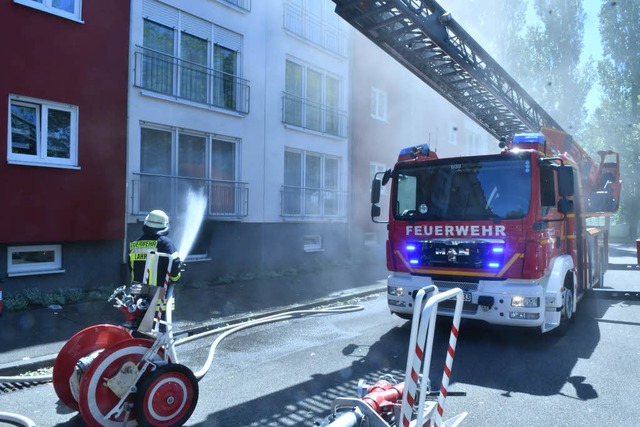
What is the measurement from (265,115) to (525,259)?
9.03 m

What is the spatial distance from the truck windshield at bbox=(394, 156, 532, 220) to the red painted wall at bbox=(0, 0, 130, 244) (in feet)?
19.4

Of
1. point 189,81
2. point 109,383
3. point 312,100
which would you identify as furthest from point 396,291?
point 312,100

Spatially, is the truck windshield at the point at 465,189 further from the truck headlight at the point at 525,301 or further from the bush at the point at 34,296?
the bush at the point at 34,296

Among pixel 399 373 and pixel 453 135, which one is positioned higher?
pixel 453 135

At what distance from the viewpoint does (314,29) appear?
49.3ft

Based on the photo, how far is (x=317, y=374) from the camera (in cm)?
510

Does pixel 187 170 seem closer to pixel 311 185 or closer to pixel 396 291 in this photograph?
pixel 311 185

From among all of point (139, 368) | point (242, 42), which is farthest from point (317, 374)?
point (242, 42)

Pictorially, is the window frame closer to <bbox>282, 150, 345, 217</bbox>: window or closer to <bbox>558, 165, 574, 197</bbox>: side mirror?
<bbox>282, 150, 345, 217</bbox>: window

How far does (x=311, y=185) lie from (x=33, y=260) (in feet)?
27.4

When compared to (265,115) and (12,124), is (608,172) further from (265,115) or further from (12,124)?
(12,124)

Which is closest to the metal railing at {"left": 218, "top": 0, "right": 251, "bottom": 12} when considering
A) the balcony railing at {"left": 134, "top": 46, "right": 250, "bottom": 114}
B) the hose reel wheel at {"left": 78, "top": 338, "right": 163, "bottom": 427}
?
the balcony railing at {"left": 134, "top": 46, "right": 250, "bottom": 114}

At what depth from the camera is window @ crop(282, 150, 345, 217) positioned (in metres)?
14.3

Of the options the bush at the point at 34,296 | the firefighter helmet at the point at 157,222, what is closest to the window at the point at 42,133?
the bush at the point at 34,296
